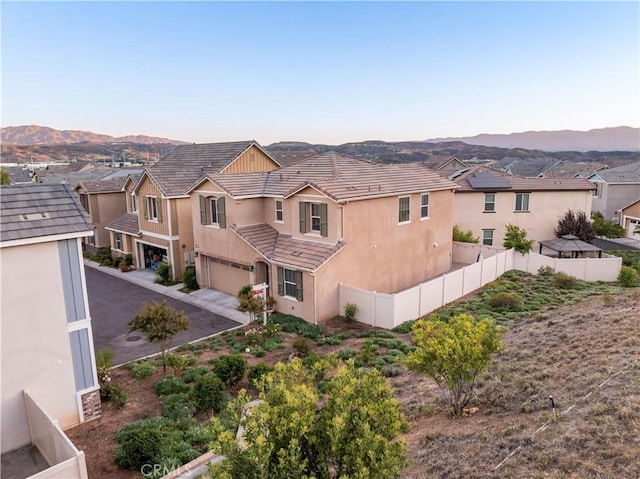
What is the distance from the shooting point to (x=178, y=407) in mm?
11656

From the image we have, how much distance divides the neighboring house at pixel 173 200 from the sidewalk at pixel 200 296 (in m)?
1.44

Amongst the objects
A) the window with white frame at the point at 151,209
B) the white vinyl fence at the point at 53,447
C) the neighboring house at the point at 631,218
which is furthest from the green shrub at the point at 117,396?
the neighboring house at the point at 631,218

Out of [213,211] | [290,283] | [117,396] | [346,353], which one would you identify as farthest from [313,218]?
[117,396]

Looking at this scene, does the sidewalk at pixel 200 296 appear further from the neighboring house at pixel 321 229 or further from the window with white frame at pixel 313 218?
the window with white frame at pixel 313 218

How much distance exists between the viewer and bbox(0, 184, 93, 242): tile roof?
10188 millimetres

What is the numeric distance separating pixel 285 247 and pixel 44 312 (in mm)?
11590

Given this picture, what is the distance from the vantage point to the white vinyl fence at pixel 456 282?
1849 cm

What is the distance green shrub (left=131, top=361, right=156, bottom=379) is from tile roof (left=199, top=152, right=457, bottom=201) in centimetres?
985

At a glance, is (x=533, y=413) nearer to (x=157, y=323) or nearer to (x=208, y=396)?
(x=208, y=396)

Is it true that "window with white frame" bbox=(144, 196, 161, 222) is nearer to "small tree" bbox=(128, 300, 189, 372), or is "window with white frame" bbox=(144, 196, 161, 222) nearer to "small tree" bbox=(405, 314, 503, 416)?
"small tree" bbox=(128, 300, 189, 372)

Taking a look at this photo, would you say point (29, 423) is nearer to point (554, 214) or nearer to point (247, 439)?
point (247, 439)

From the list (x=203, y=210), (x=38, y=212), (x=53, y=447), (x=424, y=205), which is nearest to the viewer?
(x=53, y=447)

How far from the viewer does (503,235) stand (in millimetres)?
33781

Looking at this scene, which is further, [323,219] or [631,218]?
[631,218]
